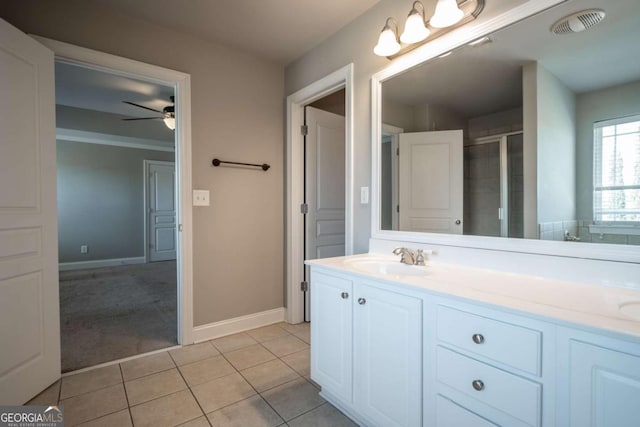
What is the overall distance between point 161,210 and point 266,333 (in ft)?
15.1

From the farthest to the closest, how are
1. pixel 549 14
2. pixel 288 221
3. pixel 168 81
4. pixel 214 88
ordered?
pixel 288 221 → pixel 214 88 → pixel 168 81 → pixel 549 14

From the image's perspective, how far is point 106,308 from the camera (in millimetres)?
3264

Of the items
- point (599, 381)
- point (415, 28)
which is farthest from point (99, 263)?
point (599, 381)

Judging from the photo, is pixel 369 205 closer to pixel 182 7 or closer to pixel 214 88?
pixel 214 88

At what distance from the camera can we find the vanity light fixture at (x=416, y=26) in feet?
5.21

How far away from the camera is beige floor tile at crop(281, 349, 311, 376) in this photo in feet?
6.49

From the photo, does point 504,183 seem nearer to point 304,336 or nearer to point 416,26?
point 416,26

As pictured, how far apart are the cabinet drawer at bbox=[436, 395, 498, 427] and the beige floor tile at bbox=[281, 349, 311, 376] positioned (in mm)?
1034

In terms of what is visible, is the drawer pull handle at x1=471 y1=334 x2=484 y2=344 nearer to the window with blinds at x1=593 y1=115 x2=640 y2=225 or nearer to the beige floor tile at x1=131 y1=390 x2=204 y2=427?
the window with blinds at x1=593 y1=115 x2=640 y2=225

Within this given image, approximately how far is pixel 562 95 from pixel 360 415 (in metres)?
1.66

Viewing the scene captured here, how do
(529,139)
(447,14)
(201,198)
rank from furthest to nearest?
(201,198) → (447,14) → (529,139)

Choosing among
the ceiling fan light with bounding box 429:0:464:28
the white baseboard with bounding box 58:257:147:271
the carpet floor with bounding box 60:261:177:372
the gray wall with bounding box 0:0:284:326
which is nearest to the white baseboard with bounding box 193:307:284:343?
the gray wall with bounding box 0:0:284:326

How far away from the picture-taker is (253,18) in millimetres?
2113

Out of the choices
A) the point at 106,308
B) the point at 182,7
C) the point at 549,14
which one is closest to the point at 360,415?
the point at 549,14
